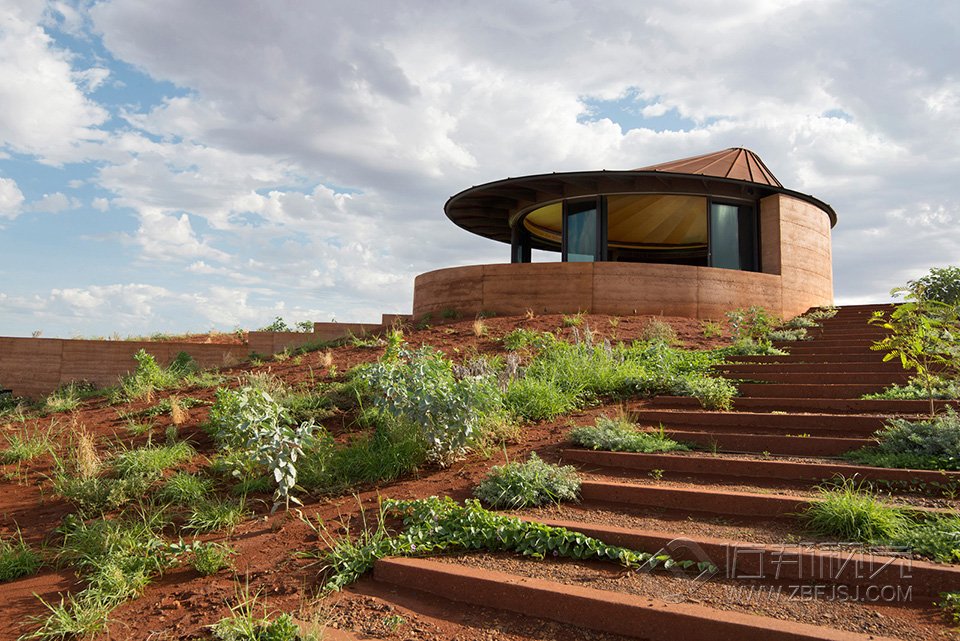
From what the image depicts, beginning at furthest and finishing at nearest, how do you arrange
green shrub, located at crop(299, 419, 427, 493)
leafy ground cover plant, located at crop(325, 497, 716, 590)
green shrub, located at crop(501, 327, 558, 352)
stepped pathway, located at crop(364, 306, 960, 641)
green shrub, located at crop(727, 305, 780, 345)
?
green shrub, located at crop(727, 305, 780, 345) < green shrub, located at crop(501, 327, 558, 352) < green shrub, located at crop(299, 419, 427, 493) < leafy ground cover plant, located at crop(325, 497, 716, 590) < stepped pathway, located at crop(364, 306, 960, 641)


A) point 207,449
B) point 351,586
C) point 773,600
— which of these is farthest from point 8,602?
point 773,600

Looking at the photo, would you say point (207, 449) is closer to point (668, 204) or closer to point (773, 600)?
point (773, 600)

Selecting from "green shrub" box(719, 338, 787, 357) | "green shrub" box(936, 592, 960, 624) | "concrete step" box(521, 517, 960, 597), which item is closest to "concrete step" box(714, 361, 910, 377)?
"green shrub" box(719, 338, 787, 357)

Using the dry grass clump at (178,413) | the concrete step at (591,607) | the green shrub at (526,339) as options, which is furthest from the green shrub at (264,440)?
the green shrub at (526,339)

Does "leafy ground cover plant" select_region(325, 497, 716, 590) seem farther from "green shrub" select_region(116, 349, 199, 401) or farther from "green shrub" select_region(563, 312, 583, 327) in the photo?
"green shrub" select_region(563, 312, 583, 327)

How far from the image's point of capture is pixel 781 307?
13703 millimetres

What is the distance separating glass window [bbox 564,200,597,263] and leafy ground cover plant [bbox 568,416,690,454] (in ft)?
31.1

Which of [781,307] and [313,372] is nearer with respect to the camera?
[313,372]

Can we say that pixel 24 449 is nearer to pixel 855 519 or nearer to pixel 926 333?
pixel 855 519

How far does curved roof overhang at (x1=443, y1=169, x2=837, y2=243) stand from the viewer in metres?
14.2

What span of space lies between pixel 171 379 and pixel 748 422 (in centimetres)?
815

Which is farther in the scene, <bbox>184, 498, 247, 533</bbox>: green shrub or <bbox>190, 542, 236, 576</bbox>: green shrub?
<bbox>184, 498, 247, 533</bbox>: green shrub

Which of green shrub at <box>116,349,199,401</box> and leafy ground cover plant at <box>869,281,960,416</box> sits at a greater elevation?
leafy ground cover plant at <box>869,281,960,416</box>

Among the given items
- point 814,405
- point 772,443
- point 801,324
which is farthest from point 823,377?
point 801,324
